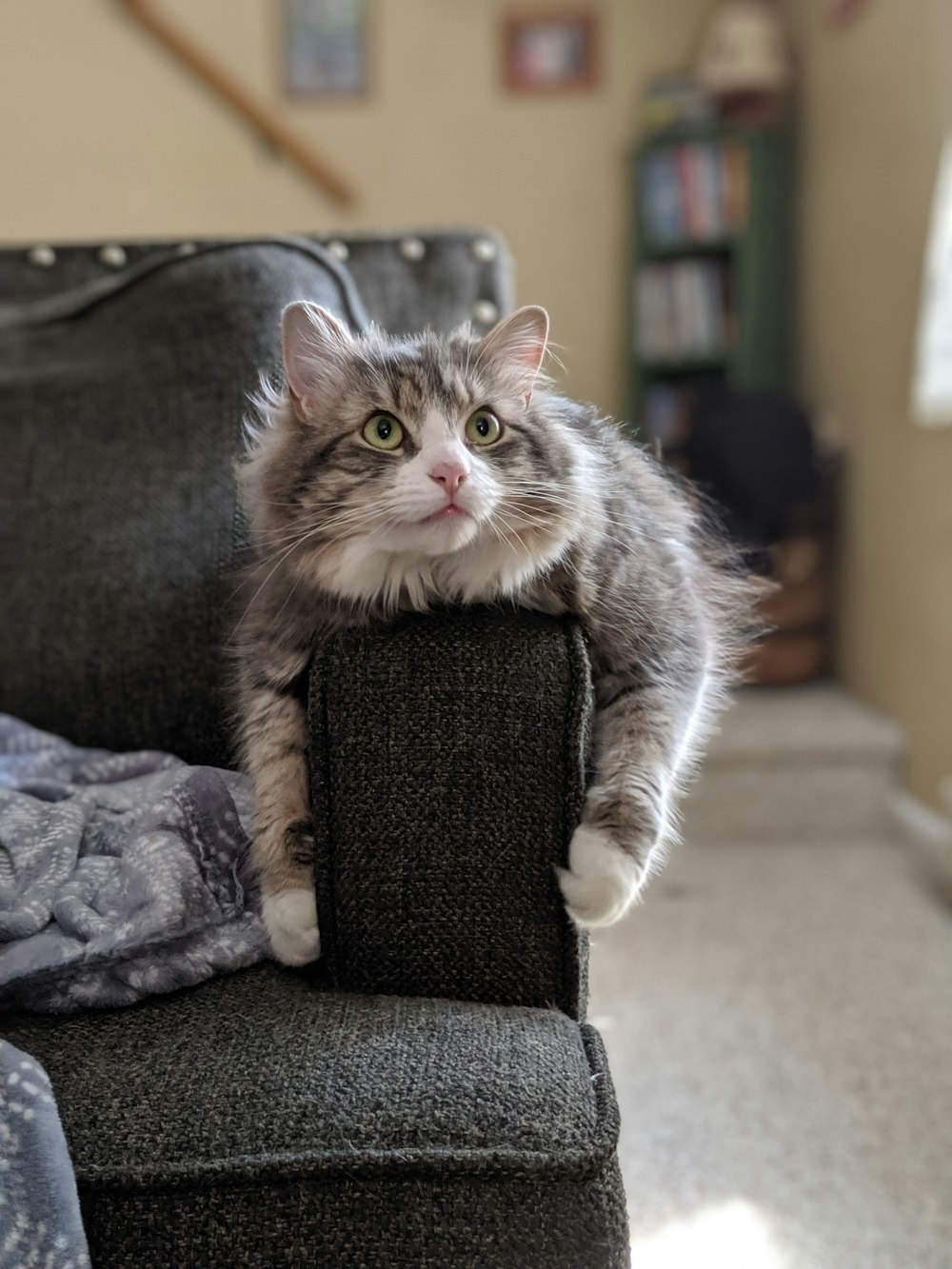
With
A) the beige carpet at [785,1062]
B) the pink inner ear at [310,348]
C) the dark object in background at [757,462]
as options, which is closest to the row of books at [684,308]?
the dark object in background at [757,462]

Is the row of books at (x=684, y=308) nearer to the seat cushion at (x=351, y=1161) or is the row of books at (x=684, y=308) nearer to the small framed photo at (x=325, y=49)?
the small framed photo at (x=325, y=49)

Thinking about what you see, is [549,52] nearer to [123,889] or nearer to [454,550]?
[454,550]

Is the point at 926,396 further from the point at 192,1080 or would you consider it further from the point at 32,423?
the point at 192,1080

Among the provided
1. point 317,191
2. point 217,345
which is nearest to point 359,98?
point 317,191

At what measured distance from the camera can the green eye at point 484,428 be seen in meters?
0.93

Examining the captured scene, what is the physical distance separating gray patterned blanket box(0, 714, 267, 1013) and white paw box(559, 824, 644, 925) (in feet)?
0.96

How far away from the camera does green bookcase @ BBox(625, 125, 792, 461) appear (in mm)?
3330

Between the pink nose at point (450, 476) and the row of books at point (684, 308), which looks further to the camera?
the row of books at point (684, 308)

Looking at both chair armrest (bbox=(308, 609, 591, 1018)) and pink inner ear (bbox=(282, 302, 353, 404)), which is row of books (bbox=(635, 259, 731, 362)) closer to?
pink inner ear (bbox=(282, 302, 353, 404))

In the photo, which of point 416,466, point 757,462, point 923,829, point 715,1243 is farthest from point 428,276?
point 923,829

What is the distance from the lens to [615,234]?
12.0ft

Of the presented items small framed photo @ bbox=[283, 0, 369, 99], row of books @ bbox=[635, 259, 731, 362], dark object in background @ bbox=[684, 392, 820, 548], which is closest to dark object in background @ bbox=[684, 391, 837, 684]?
dark object in background @ bbox=[684, 392, 820, 548]

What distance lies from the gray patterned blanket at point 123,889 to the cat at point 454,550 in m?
0.05

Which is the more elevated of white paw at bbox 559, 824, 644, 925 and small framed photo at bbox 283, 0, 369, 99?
small framed photo at bbox 283, 0, 369, 99
